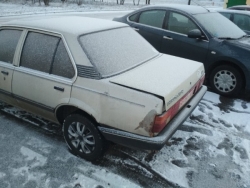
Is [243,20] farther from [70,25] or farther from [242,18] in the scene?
[70,25]

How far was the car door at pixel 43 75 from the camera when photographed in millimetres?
2893

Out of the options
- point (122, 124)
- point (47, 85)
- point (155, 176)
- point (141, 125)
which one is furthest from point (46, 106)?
point (155, 176)

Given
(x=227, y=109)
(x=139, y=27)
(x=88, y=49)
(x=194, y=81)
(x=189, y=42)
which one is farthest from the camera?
(x=139, y=27)

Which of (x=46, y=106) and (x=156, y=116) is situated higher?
(x=156, y=116)

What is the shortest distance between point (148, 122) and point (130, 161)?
91cm

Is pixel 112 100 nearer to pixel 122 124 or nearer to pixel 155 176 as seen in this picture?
pixel 122 124

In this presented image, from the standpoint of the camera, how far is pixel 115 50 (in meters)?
3.07

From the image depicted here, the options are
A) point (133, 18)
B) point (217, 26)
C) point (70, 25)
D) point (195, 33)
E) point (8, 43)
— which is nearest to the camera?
point (70, 25)

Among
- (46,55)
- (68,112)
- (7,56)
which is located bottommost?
(68,112)

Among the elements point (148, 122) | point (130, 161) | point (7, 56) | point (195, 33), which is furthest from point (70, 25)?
point (195, 33)

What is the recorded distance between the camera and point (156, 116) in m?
2.41

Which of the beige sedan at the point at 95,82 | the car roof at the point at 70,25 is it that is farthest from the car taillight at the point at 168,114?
the car roof at the point at 70,25

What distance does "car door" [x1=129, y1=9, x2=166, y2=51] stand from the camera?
18.6ft

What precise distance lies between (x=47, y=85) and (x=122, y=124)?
1.14 meters
